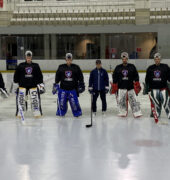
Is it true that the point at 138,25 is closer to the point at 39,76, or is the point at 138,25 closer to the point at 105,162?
the point at 39,76

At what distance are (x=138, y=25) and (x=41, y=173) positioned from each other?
2239 cm

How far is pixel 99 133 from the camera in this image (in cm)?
790

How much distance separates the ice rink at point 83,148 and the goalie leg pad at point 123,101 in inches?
8.3

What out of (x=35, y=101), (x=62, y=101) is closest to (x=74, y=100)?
(x=62, y=101)

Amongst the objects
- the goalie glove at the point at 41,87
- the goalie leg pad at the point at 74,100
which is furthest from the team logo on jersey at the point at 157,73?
the goalie glove at the point at 41,87

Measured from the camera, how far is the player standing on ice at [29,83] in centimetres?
942

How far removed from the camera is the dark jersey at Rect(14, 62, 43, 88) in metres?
9.44

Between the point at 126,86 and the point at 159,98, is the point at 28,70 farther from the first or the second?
the point at 159,98

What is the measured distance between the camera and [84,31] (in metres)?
27.3

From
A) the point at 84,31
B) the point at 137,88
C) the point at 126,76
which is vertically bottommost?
the point at 137,88

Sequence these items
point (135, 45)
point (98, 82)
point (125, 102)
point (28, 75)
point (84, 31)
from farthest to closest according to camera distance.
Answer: point (84, 31), point (135, 45), point (98, 82), point (125, 102), point (28, 75)

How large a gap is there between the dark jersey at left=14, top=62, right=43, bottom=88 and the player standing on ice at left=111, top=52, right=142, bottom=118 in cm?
178

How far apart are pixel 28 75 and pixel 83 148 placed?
3.31 metres

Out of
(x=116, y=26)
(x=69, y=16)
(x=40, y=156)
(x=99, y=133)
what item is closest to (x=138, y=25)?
(x=116, y=26)
